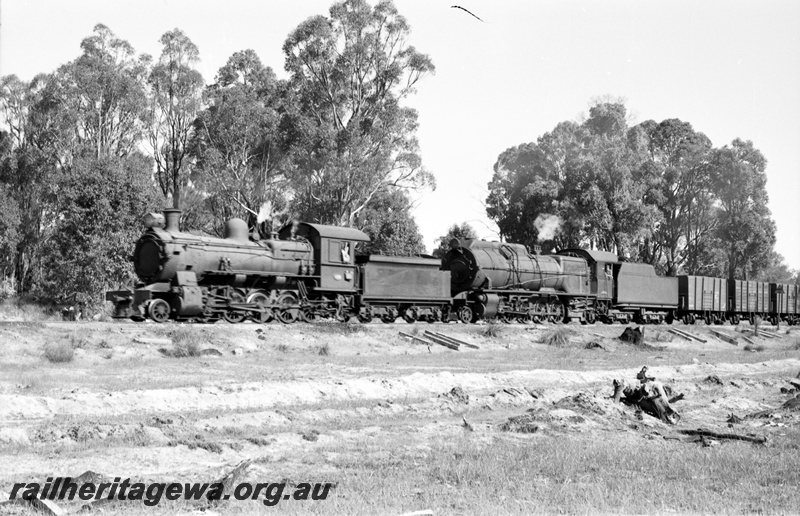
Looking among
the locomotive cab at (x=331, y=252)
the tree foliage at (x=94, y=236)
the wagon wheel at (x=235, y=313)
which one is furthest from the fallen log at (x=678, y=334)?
the tree foliage at (x=94, y=236)

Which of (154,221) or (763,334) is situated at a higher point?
(154,221)

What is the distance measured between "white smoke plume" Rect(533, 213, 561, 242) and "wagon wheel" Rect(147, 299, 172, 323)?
34.1 m

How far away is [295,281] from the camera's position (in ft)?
101

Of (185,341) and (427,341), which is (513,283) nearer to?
(427,341)

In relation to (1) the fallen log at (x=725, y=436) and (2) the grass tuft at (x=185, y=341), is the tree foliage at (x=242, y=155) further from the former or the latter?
(1) the fallen log at (x=725, y=436)

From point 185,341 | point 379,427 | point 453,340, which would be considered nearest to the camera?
point 379,427

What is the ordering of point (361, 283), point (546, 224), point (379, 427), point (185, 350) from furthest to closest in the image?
1. point (546, 224)
2. point (361, 283)
3. point (185, 350)
4. point (379, 427)

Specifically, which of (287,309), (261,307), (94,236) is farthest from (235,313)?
(94,236)

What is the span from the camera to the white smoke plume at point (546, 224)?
56062 millimetres

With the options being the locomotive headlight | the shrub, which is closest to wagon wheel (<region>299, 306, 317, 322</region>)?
the locomotive headlight

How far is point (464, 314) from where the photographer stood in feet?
121

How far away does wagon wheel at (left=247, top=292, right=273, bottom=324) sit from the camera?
29.1m

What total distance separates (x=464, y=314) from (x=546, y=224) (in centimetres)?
2137

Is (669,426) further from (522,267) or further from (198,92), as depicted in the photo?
(198,92)
